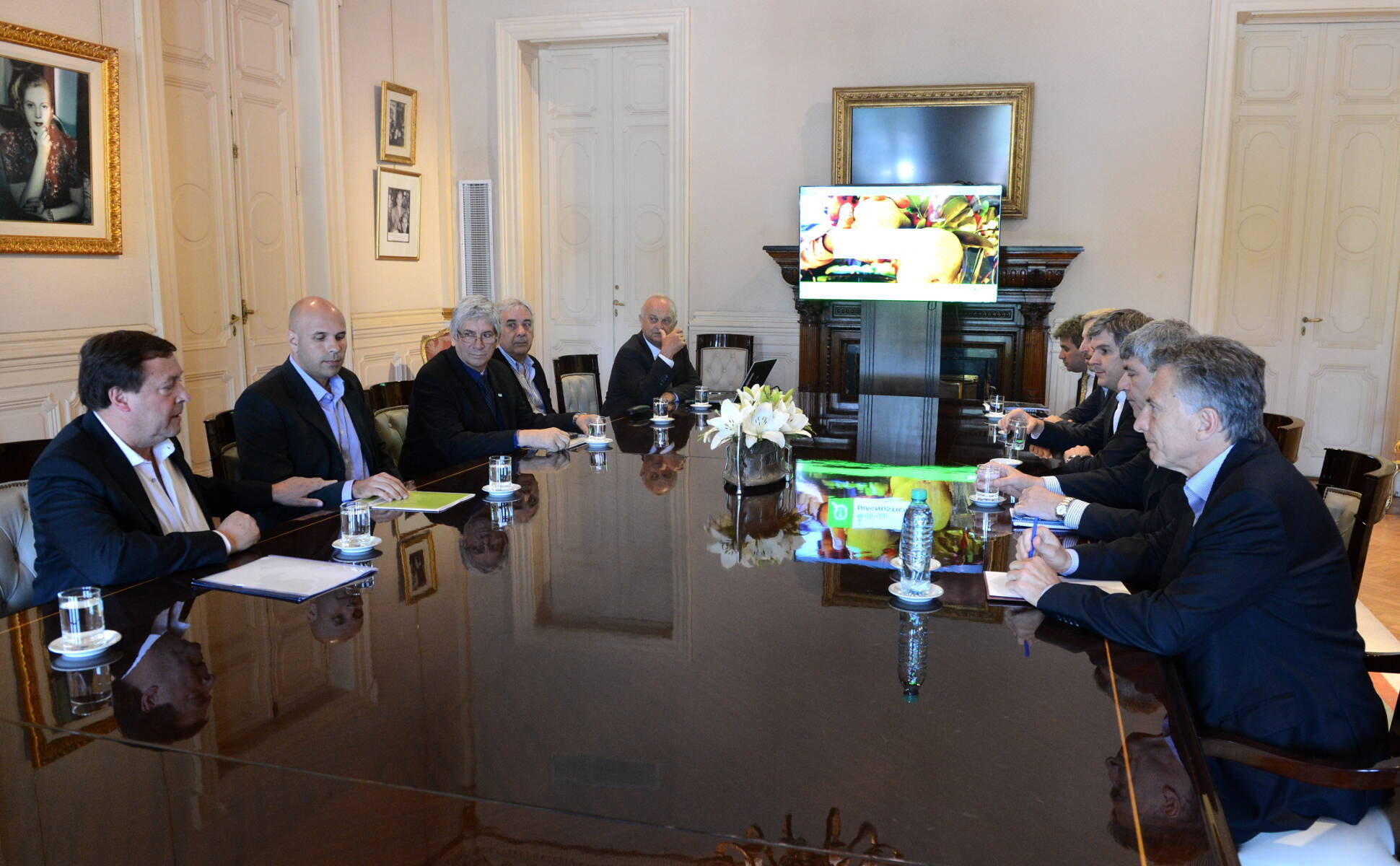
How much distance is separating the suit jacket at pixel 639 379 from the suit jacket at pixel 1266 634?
340 centimetres

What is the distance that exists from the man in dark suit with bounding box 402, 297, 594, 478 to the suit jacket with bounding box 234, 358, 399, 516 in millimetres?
452

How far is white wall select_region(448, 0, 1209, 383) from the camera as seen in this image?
6.67 m

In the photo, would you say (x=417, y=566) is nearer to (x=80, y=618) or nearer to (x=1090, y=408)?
(x=80, y=618)

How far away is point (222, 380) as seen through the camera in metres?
5.70

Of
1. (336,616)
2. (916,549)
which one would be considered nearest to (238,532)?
(336,616)

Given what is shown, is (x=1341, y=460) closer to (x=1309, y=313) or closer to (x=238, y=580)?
(x=238, y=580)

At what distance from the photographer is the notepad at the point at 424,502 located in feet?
8.74

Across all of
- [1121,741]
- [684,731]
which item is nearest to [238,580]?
[684,731]

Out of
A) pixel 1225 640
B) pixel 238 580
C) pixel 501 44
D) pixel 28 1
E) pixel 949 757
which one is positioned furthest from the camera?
pixel 501 44

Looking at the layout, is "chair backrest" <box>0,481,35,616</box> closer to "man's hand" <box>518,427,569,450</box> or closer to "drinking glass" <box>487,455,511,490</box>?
"drinking glass" <box>487,455,511,490</box>

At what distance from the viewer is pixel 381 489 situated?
276 centimetres

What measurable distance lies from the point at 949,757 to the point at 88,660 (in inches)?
52.0

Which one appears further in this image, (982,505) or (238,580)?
(982,505)

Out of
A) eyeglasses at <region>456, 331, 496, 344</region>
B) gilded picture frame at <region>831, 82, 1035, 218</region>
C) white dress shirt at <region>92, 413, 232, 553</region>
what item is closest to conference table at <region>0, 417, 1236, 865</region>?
white dress shirt at <region>92, 413, 232, 553</region>
